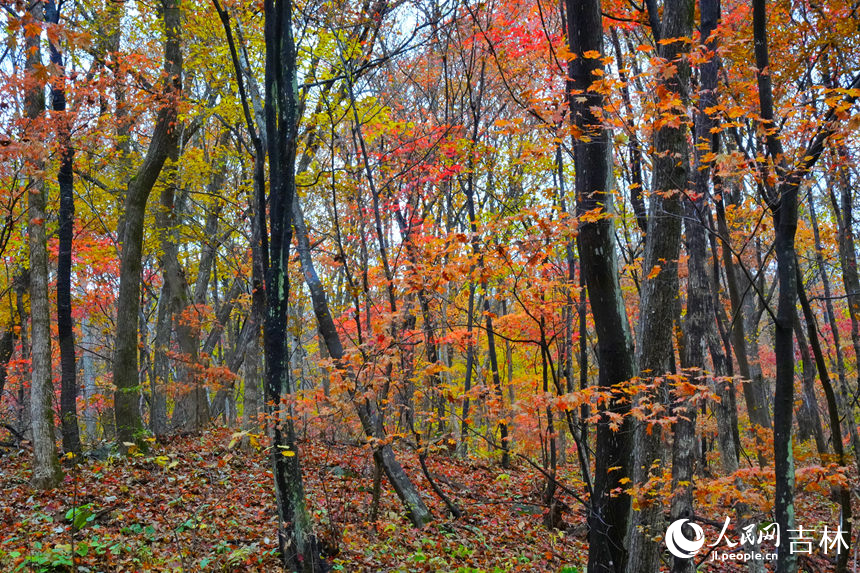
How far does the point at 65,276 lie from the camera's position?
856 cm

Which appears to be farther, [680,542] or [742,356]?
[742,356]

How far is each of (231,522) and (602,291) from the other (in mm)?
5708

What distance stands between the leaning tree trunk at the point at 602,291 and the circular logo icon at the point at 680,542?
5.18ft

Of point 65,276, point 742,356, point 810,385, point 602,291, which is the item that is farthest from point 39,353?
point 810,385

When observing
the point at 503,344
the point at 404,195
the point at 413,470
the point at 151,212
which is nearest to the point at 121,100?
the point at 151,212

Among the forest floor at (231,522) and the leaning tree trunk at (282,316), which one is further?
the forest floor at (231,522)

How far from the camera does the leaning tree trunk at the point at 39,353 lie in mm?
7398

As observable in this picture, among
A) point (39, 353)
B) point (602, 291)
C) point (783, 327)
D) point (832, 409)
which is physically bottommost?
point (832, 409)

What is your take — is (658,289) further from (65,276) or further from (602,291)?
(65,276)

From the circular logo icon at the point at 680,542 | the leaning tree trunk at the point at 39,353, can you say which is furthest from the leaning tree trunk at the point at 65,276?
the circular logo icon at the point at 680,542

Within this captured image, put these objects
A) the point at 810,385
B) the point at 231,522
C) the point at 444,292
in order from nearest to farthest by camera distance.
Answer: the point at 231,522 < the point at 444,292 < the point at 810,385

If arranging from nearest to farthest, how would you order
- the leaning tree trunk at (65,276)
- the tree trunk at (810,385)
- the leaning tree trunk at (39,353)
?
the leaning tree trunk at (39,353) < the leaning tree trunk at (65,276) < the tree trunk at (810,385)

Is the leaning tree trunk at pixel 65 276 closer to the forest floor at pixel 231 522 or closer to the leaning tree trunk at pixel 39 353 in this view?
the leaning tree trunk at pixel 39 353

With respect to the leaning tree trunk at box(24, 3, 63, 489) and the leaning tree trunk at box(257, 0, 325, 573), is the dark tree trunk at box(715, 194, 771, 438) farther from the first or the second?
the leaning tree trunk at box(24, 3, 63, 489)
